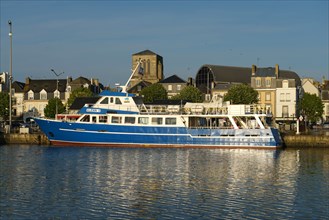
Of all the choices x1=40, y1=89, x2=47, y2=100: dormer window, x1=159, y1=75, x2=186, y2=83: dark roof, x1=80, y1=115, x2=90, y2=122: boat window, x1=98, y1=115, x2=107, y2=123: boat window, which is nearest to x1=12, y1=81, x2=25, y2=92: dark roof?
x1=40, y1=89, x2=47, y2=100: dormer window

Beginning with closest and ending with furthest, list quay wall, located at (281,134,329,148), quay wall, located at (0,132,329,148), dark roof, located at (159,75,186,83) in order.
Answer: quay wall, located at (281,134,329,148) < quay wall, located at (0,132,329,148) < dark roof, located at (159,75,186,83)

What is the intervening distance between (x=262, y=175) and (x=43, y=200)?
16632 millimetres

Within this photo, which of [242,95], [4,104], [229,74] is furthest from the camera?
[229,74]

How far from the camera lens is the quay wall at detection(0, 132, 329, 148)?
213 ft

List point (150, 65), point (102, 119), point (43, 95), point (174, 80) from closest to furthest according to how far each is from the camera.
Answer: point (102, 119) → point (43, 95) → point (174, 80) → point (150, 65)

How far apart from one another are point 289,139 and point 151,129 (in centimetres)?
1593

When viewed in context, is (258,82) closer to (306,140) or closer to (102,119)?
(306,140)

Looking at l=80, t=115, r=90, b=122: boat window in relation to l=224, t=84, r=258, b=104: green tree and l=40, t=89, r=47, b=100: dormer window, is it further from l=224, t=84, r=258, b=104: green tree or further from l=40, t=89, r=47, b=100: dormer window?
l=40, t=89, r=47, b=100: dormer window

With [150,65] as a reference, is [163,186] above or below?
below

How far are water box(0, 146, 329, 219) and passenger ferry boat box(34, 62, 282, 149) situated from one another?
288 inches

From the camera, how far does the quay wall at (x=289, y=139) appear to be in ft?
213

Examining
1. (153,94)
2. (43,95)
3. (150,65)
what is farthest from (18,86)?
(150,65)

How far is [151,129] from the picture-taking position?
2530 inches

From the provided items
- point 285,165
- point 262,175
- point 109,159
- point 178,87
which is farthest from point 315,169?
point 178,87
